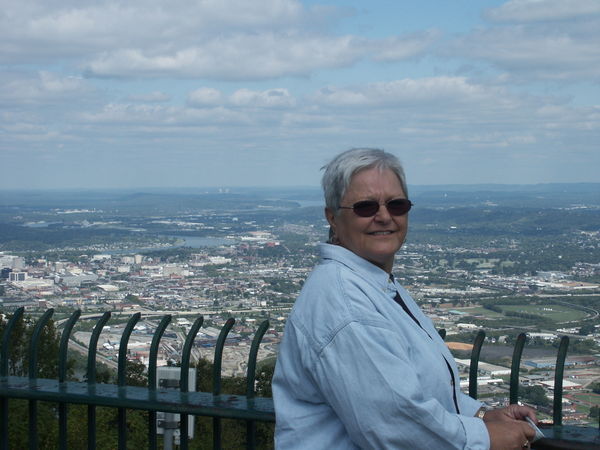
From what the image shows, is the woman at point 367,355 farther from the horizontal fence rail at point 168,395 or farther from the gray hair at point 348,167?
the horizontal fence rail at point 168,395

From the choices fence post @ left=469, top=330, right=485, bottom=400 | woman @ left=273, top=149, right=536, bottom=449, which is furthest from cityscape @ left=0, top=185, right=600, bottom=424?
woman @ left=273, top=149, right=536, bottom=449

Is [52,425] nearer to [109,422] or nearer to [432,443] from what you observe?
[109,422]

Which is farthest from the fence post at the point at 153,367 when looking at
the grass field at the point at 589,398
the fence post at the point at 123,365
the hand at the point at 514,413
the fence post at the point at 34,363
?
the grass field at the point at 589,398

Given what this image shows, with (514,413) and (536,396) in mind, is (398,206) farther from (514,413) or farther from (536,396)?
(536,396)

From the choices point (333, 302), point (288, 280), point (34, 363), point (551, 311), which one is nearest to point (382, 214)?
point (333, 302)

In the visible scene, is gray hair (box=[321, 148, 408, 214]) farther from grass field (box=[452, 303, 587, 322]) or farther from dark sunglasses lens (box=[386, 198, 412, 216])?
grass field (box=[452, 303, 587, 322])
